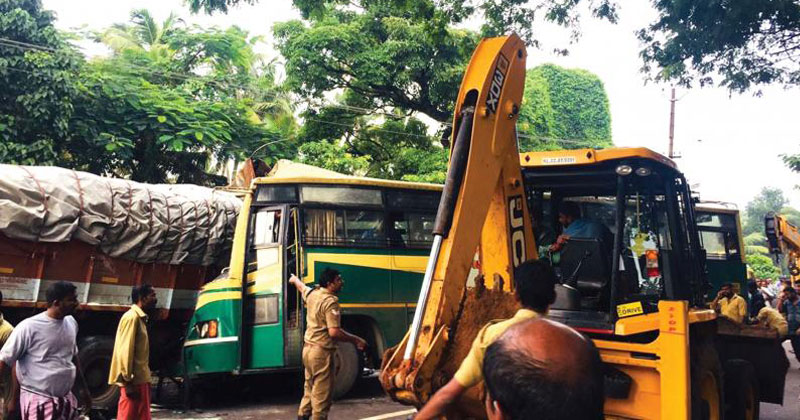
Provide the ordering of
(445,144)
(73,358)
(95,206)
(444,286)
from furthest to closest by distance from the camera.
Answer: (445,144), (95,206), (73,358), (444,286)

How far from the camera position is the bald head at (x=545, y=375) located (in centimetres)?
160

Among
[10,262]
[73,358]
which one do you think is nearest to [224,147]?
[10,262]

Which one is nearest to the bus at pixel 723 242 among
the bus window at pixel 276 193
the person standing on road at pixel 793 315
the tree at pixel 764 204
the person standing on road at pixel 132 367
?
the person standing on road at pixel 793 315

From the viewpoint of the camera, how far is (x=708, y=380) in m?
5.65

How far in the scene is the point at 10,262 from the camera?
7508 mm

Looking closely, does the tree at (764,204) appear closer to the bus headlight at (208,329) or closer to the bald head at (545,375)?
the bus headlight at (208,329)

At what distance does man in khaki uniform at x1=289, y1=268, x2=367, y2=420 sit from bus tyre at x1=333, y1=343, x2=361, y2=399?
2.22 metres

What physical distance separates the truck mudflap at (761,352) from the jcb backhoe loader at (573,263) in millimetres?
641

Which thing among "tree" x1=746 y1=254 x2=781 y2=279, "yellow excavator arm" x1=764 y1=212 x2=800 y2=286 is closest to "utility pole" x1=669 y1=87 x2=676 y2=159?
"yellow excavator arm" x1=764 y1=212 x2=800 y2=286

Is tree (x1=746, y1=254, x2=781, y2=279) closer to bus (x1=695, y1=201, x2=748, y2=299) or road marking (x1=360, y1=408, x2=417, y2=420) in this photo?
bus (x1=695, y1=201, x2=748, y2=299)

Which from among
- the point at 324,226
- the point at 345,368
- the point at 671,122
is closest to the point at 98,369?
the point at 345,368

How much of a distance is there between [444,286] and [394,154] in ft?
54.7

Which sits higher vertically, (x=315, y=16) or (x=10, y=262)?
(x=315, y=16)

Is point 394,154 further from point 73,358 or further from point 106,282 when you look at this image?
point 73,358
